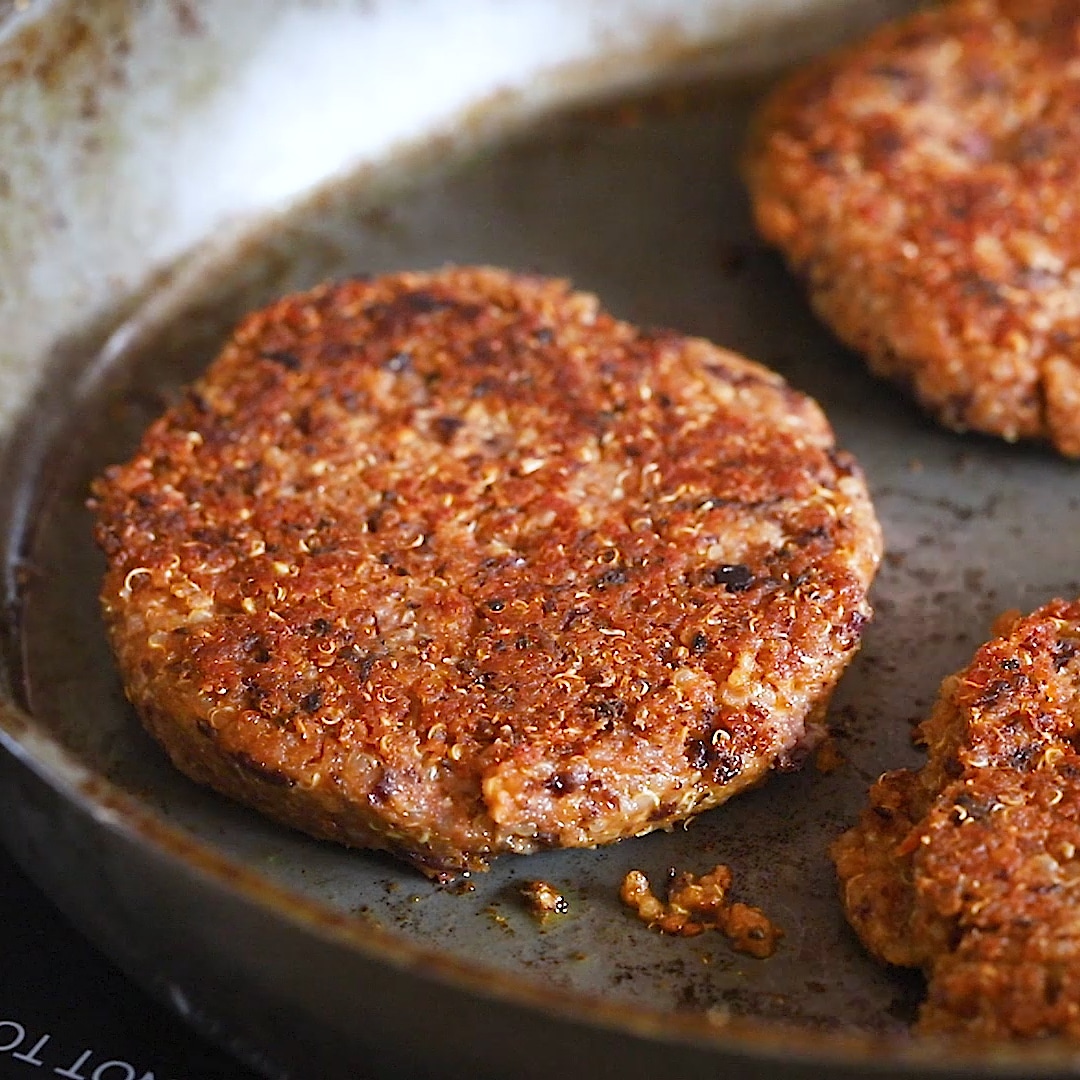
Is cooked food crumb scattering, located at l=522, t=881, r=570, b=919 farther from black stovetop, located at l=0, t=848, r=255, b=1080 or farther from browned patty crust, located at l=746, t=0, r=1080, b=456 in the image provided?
browned patty crust, located at l=746, t=0, r=1080, b=456

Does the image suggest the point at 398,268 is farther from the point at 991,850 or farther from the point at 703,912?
the point at 991,850

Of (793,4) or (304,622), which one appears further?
(793,4)

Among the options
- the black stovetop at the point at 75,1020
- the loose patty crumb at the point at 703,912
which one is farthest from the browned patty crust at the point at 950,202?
the black stovetop at the point at 75,1020

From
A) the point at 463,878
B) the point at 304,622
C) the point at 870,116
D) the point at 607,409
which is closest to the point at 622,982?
the point at 463,878

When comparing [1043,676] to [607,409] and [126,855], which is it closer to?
[607,409]

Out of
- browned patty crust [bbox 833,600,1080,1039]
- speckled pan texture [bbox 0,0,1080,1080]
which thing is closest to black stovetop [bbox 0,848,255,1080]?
speckled pan texture [bbox 0,0,1080,1080]
